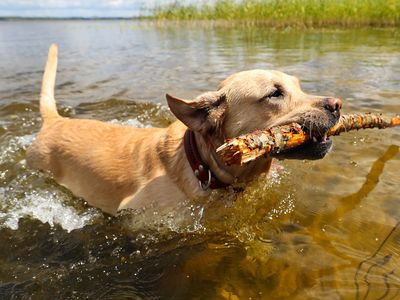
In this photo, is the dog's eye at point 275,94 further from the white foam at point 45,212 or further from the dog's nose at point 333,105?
the white foam at point 45,212

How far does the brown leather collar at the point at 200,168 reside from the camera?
3.75m

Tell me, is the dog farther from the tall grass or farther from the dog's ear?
the tall grass

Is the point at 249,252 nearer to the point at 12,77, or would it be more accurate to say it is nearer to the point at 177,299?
the point at 177,299

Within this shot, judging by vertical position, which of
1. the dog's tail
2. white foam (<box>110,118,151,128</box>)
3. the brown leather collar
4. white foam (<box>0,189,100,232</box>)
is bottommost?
white foam (<box>0,189,100,232</box>)

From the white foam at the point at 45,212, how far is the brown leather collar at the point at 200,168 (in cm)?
144

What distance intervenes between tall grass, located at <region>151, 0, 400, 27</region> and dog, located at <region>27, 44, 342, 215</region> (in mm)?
20071

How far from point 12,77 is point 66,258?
32.6ft

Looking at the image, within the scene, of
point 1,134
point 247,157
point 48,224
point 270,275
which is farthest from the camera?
point 1,134

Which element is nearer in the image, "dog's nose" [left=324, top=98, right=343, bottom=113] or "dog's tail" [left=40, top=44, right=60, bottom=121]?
"dog's nose" [left=324, top=98, right=343, bottom=113]

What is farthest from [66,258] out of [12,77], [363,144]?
[12,77]

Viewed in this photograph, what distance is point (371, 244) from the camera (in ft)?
11.3

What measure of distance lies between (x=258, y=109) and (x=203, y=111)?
487 mm

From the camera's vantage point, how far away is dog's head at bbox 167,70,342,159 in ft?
11.1

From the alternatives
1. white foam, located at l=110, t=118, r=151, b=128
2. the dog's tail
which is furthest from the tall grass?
the dog's tail
